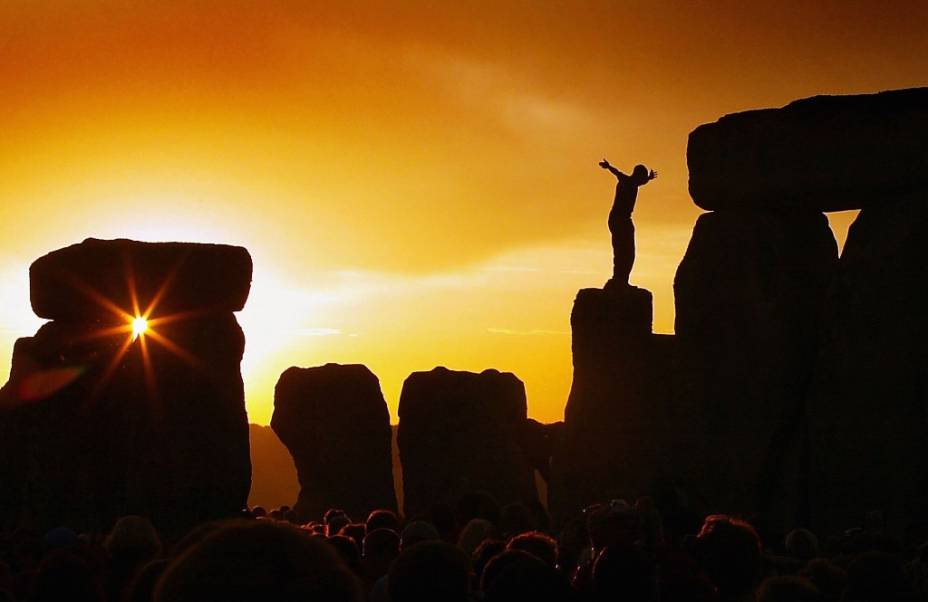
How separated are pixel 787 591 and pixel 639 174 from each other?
1328cm

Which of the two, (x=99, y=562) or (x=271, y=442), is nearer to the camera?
(x=99, y=562)

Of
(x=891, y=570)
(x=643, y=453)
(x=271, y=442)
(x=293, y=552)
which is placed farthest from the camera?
(x=271, y=442)

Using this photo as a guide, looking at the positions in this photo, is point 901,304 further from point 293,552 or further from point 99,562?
point 293,552

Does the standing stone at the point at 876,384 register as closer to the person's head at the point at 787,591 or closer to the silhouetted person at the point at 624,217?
the silhouetted person at the point at 624,217

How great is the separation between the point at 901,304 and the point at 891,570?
9.78 metres

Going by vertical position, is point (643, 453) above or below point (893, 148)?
below

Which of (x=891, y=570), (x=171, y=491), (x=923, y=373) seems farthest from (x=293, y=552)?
(x=171, y=491)

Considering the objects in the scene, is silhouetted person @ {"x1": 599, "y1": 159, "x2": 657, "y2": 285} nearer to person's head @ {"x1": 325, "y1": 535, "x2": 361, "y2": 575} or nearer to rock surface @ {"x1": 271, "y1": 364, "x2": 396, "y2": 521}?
rock surface @ {"x1": 271, "y1": 364, "x2": 396, "y2": 521}

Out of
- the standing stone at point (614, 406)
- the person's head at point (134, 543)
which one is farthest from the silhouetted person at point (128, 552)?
the standing stone at point (614, 406)

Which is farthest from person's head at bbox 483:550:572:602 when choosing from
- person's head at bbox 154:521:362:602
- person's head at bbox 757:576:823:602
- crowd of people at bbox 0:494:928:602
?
person's head at bbox 154:521:362:602

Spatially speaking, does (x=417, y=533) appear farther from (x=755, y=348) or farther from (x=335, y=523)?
(x=755, y=348)

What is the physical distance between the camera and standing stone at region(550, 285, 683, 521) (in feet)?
52.3

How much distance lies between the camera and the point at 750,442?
13836 millimetres

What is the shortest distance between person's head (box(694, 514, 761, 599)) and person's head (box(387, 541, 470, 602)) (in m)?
1.36
